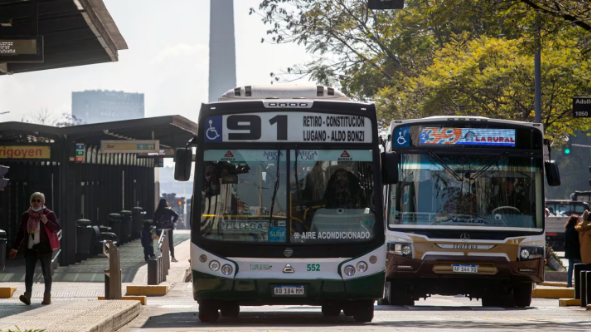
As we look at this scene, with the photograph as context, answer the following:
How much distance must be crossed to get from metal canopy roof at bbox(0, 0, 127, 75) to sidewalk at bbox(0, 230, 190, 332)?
13.4 ft

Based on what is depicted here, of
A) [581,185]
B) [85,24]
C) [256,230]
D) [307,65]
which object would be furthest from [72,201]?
[581,185]

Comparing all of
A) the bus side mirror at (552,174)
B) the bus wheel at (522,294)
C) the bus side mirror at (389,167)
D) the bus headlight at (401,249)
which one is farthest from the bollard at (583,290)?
the bus side mirror at (389,167)

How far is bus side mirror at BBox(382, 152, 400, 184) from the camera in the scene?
13.3m

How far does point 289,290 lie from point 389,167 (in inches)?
74.8

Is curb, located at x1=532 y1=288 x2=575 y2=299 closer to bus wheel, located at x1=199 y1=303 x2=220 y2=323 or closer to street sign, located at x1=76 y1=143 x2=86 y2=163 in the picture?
bus wheel, located at x1=199 y1=303 x2=220 y2=323

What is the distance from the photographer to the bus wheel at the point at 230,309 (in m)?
13.6

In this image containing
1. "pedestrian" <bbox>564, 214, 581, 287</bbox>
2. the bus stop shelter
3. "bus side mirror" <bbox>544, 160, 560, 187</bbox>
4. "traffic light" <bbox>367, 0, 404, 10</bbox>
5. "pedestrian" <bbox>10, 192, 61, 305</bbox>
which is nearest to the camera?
Result: "pedestrian" <bbox>10, 192, 61, 305</bbox>

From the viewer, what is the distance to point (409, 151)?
55.4 feet

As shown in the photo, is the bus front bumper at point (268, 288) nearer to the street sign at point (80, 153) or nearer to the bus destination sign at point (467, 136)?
the bus destination sign at point (467, 136)

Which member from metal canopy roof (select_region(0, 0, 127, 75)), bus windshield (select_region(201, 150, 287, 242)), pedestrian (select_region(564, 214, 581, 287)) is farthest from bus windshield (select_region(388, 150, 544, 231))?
pedestrian (select_region(564, 214, 581, 287))

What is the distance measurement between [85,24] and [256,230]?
6473 millimetres

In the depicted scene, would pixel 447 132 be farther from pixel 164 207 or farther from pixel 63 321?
pixel 164 207

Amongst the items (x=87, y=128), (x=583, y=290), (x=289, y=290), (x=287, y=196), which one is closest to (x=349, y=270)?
(x=289, y=290)

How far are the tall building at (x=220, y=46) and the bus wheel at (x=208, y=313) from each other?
99.8 metres
